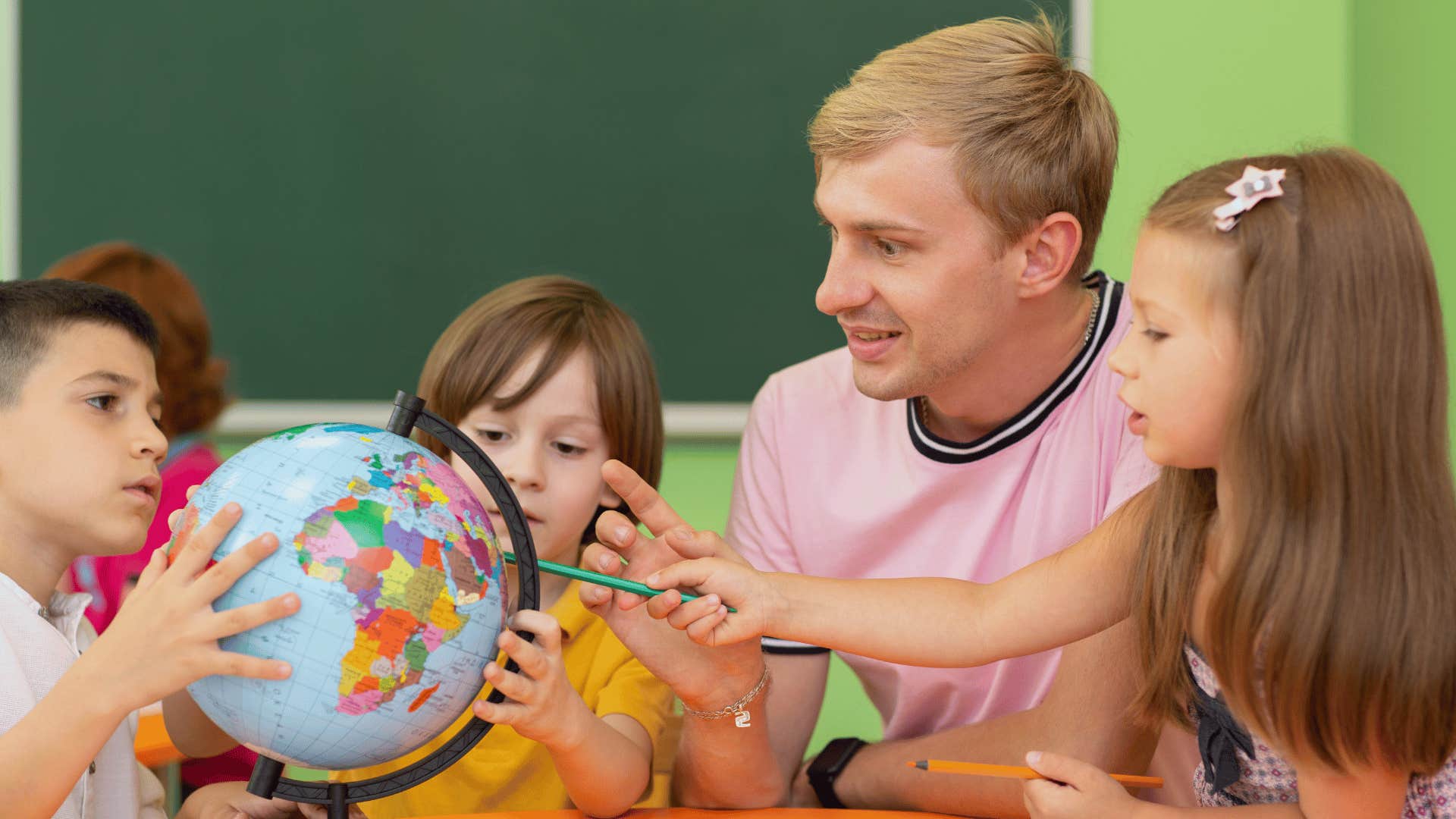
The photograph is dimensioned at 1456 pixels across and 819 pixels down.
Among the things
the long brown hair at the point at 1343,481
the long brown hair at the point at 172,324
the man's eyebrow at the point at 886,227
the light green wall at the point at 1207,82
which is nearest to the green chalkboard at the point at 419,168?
the long brown hair at the point at 172,324

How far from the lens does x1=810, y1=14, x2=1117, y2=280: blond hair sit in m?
1.86

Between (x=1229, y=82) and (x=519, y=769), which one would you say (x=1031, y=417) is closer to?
(x=519, y=769)

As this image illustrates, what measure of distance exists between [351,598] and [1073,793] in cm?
75

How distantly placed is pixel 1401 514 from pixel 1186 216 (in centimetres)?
35

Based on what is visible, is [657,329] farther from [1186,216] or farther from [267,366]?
[1186,216]

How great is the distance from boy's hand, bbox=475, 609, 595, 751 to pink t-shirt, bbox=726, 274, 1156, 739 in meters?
0.63

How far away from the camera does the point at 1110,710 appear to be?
1.66 m

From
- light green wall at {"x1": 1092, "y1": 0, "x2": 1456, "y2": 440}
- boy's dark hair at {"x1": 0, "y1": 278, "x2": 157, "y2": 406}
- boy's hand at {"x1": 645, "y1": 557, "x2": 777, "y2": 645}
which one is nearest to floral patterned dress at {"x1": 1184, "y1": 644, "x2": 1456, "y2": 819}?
boy's hand at {"x1": 645, "y1": 557, "x2": 777, "y2": 645}

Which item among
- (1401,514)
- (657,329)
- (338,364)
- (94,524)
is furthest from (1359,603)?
(338,364)

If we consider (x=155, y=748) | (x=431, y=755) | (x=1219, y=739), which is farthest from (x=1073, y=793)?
(x=155, y=748)

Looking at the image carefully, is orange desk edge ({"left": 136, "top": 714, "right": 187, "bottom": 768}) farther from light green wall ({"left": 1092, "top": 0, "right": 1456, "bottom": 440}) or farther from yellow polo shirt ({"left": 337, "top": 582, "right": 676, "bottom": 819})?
light green wall ({"left": 1092, "top": 0, "right": 1456, "bottom": 440})

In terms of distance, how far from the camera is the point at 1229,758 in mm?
1464

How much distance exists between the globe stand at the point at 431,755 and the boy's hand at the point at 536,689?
0.10ft

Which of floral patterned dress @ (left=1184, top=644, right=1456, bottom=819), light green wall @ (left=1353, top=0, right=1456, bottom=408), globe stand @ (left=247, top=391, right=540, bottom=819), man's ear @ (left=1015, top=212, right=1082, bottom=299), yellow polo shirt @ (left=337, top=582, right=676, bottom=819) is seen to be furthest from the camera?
light green wall @ (left=1353, top=0, right=1456, bottom=408)
